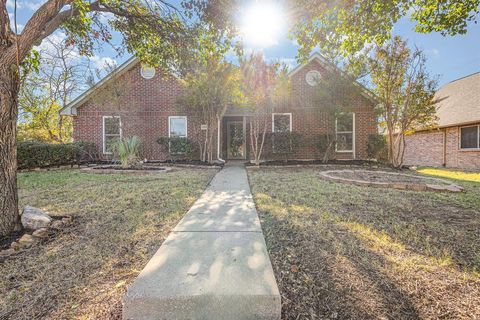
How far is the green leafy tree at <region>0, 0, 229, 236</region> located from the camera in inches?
96.0

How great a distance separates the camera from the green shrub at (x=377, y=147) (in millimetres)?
10328

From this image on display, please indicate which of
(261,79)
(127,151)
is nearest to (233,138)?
(261,79)

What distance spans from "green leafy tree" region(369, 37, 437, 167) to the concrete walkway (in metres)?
9.54

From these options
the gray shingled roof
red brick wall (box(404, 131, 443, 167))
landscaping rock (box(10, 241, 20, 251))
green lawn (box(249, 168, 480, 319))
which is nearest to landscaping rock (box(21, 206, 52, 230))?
landscaping rock (box(10, 241, 20, 251))

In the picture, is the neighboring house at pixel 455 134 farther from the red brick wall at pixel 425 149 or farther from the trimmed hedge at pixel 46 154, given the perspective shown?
the trimmed hedge at pixel 46 154

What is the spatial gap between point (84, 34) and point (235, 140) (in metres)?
9.15

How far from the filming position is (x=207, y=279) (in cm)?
156

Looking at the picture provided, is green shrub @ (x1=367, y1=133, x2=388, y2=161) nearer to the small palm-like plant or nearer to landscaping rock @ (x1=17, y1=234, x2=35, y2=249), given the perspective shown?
the small palm-like plant

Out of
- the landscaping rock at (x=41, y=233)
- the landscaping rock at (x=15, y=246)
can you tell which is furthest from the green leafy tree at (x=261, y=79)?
the landscaping rock at (x=15, y=246)

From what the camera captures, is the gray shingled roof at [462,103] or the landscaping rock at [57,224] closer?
the landscaping rock at [57,224]

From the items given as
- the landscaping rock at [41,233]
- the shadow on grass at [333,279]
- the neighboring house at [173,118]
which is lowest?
the shadow on grass at [333,279]

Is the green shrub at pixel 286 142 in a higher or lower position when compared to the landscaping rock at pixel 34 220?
higher

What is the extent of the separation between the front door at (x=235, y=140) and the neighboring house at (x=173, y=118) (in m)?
1.08

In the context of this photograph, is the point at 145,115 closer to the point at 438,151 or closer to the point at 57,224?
the point at 57,224
